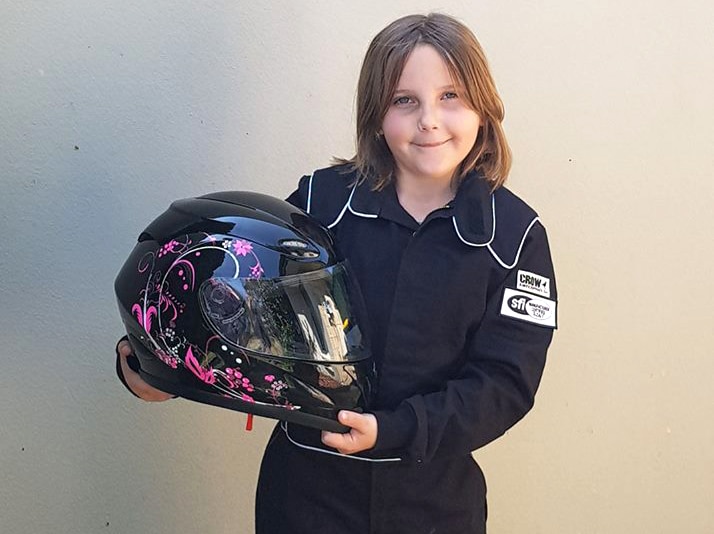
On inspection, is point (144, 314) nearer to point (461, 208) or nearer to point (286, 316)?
point (286, 316)

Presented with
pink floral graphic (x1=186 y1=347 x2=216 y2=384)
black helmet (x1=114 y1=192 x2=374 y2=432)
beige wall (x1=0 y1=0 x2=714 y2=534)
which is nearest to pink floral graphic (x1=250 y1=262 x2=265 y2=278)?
black helmet (x1=114 y1=192 x2=374 y2=432)

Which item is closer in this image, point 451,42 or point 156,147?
point 451,42

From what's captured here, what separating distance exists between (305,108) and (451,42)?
0.43 meters

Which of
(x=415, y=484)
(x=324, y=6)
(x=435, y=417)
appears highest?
(x=324, y=6)

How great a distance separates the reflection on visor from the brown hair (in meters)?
0.19

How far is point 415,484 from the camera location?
1.10 metres

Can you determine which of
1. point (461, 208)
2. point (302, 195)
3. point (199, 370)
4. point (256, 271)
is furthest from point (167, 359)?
point (461, 208)

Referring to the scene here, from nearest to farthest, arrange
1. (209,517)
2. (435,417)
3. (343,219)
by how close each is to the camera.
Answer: (435,417) → (343,219) → (209,517)

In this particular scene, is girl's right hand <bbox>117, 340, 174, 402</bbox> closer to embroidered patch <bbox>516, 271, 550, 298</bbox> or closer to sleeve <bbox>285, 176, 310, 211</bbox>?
sleeve <bbox>285, 176, 310, 211</bbox>

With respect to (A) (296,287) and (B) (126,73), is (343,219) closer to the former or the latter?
(A) (296,287)

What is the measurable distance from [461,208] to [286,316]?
0.87 ft

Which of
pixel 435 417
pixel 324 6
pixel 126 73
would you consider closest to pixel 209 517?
pixel 435 417

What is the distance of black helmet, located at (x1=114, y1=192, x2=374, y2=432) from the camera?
1.01 m

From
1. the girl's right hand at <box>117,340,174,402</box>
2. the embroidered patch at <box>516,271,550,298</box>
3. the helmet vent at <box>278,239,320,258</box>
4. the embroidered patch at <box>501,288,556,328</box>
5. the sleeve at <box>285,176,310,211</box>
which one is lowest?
the girl's right hand at <box>117,340,174,402</box>
